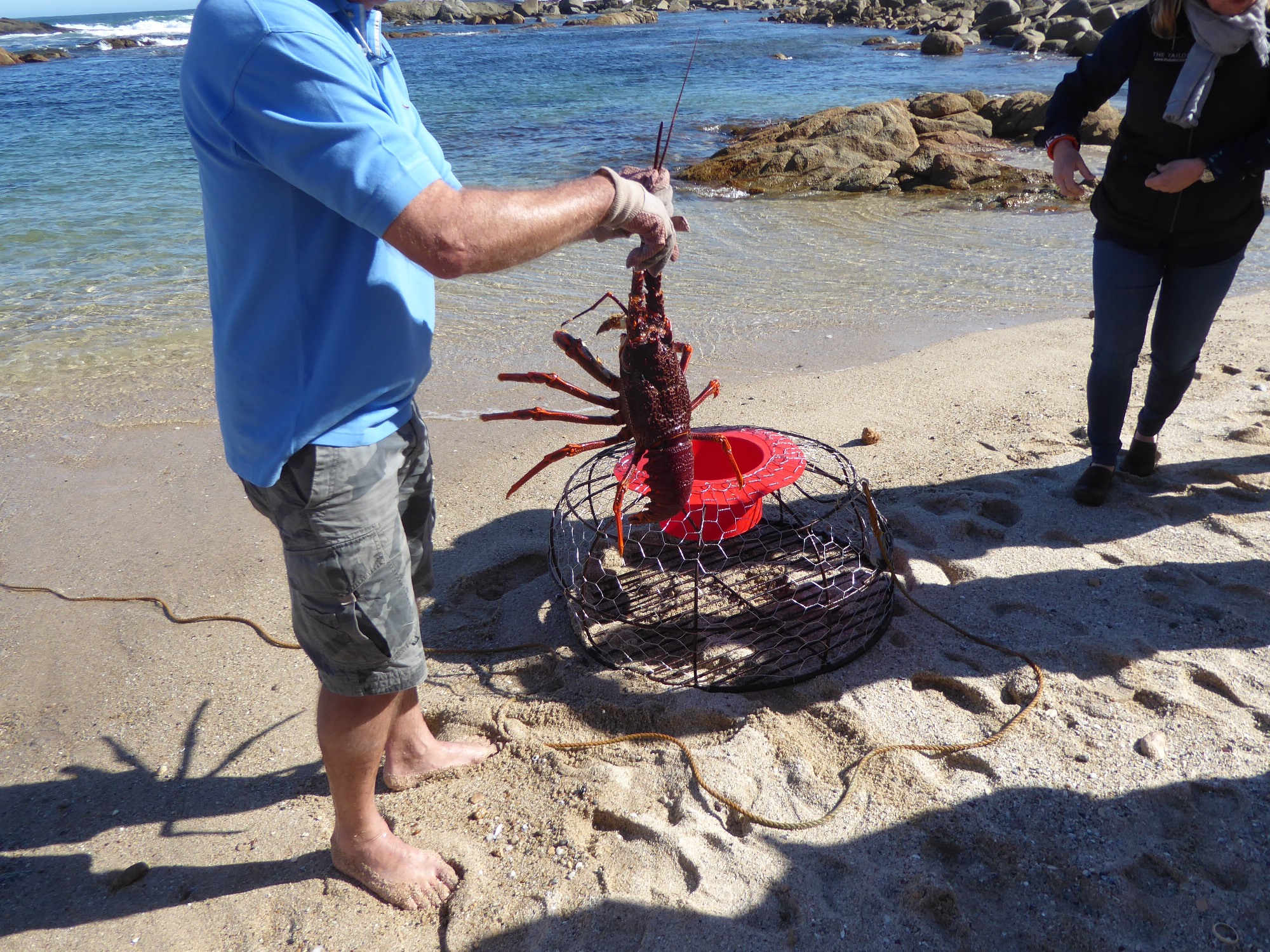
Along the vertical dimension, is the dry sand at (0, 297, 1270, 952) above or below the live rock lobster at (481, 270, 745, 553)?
below

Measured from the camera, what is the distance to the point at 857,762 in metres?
2.72

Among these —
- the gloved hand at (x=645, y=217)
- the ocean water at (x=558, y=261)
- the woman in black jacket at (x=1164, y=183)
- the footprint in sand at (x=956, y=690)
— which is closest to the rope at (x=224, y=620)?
the footprint in sand at (x=956, y=690)

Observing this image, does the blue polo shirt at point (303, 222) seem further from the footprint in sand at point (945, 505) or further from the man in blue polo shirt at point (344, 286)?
the footprint in sand at point (945, 505)

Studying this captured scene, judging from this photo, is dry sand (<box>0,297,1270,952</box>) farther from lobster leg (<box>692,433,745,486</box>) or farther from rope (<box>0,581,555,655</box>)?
lobster leg (<box>692,433,745,486</box>)

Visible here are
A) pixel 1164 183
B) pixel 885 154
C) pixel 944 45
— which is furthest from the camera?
pixel 944 45

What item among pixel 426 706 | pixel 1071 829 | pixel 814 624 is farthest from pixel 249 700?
pixel 1071 829

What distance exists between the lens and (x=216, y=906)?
2.41m

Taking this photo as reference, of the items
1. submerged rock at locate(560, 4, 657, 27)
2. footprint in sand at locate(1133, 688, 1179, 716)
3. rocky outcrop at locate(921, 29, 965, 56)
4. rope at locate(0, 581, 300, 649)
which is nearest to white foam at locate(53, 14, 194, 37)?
submerged rock at locate(560, 4, 657, 27)

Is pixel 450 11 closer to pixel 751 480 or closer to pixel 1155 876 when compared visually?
pixel 751 480

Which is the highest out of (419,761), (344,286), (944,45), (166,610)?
(944,45)

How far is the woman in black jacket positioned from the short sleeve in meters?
3.24

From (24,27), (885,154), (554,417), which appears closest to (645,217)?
(554,417)

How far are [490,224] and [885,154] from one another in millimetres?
13303

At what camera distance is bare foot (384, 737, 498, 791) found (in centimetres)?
278
